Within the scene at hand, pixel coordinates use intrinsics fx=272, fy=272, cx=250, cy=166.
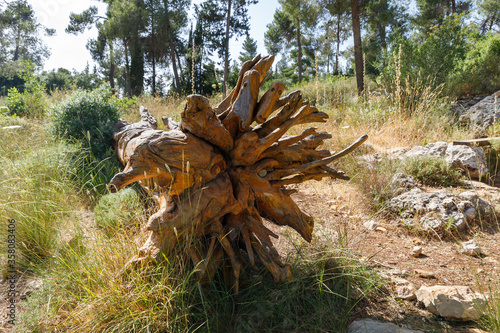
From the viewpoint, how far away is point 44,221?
7.48 ft

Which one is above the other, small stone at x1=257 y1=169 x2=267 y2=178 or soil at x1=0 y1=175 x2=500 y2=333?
small stone at x1=257 y1=169 x2=267 y2=178

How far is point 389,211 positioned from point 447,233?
1.99 feet

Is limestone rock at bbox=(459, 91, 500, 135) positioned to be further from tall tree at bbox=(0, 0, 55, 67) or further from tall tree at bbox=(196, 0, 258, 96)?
tall tree at bbox=(0, 0, 55, 67)

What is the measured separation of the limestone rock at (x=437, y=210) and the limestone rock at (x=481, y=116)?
3424mm

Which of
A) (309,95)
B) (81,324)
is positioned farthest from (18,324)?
(309,95)

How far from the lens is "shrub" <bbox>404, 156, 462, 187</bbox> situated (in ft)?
12.6

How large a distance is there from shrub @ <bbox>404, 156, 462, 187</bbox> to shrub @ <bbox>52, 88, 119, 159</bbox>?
465 centimetres

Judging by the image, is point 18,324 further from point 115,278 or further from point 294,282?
point 294,282

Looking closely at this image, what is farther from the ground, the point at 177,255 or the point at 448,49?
the point at 448,49

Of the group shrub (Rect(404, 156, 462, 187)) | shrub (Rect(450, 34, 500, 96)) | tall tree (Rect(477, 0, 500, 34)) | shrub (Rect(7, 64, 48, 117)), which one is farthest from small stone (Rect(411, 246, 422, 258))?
tall tree (Rect(477, 0, 500, 34))

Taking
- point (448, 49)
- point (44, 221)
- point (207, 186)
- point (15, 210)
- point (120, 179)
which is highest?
point (448, 49)

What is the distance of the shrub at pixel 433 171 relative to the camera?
12.6ft

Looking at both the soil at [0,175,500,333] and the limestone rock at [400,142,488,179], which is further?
the limestone rock at [400,142,488,179]

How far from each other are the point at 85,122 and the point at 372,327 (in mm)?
4830
